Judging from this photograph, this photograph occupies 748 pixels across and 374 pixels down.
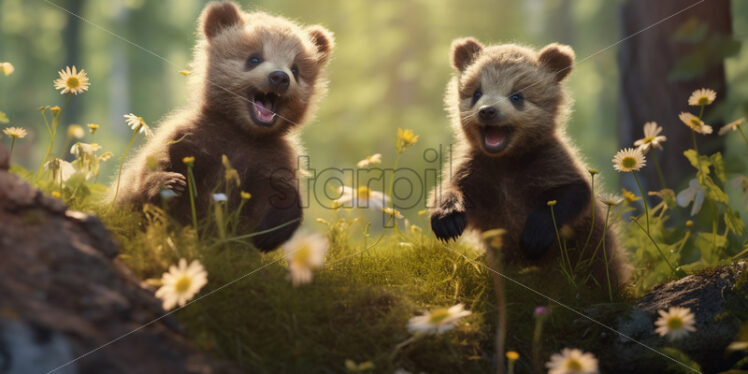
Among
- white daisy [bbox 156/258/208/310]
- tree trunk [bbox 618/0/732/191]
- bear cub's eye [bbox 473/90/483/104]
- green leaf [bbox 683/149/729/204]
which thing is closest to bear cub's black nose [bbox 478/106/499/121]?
bear cub's eye [bbox 473/90/483/104]

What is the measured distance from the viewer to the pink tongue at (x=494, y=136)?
3.95 m

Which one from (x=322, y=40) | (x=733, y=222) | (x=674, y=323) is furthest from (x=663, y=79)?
(x=674, y=323)

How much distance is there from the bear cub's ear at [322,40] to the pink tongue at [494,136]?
1432 mm

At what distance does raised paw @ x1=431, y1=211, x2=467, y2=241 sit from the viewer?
3.56 metres

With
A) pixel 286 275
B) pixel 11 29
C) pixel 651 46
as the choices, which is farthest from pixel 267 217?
pixel 11 29

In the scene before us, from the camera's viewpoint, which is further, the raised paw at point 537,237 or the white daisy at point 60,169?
the raised paw at point 537,237

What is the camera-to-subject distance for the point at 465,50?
4.52m

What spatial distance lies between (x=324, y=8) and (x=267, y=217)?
13512 mm

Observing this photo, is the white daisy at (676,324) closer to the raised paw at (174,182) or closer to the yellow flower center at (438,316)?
the yellow flower center at (438,316)

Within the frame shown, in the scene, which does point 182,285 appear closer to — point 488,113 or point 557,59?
point 488,113

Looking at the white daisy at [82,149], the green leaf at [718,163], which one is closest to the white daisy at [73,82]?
the white daisy at [82,149]

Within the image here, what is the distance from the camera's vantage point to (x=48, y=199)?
2373mm

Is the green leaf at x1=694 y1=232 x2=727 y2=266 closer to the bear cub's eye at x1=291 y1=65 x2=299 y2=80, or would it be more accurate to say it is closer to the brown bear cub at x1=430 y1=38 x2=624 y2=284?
the brown bear cub at x1=430 y1=38 x2=624 y2=284

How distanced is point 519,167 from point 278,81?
167 centimetres
